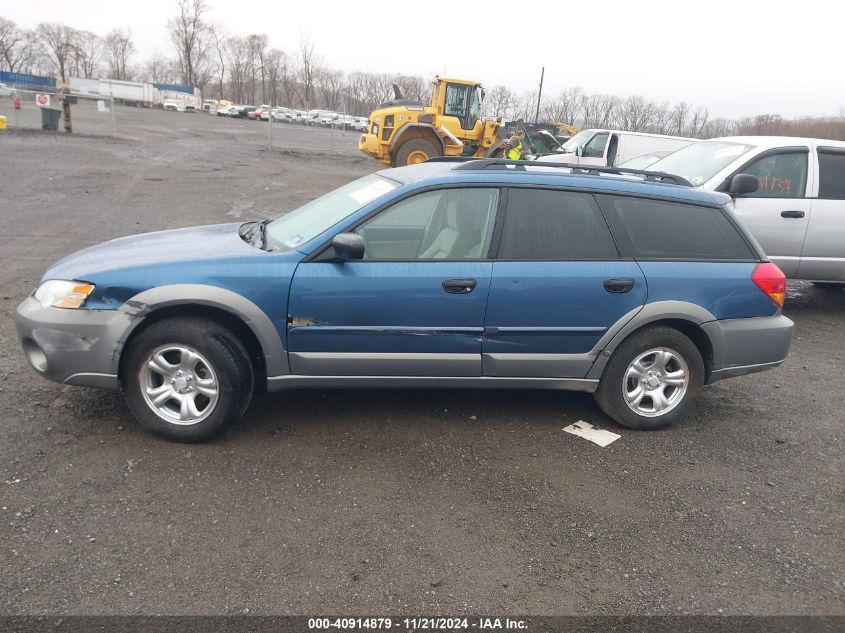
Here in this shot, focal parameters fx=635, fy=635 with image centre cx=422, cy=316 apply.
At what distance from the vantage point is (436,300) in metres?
3.79

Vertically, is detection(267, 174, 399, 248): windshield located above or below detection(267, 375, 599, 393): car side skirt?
above

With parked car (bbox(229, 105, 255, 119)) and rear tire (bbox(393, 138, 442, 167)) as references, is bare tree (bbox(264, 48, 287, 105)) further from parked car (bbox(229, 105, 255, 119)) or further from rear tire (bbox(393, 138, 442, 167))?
rear tire (bbox(393, 138, 442, 167))

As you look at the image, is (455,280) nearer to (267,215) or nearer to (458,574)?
(458,574)

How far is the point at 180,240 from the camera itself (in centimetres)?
415

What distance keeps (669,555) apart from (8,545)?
2986 millimetres

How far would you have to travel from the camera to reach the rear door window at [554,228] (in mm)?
3986

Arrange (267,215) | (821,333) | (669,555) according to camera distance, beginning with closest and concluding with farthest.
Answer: (669,555) < (821,333) < (267,215)

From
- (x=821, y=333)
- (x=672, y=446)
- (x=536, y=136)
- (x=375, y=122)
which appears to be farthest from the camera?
(x=536, y=136)

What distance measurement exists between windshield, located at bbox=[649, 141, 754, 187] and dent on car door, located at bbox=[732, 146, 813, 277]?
0.30 meters

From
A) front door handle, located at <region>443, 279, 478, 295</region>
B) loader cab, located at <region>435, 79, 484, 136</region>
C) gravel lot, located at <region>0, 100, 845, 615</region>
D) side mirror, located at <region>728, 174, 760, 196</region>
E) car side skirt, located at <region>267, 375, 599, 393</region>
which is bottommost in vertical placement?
gravel lot, located at <region>0, 100, 845, 615</region>

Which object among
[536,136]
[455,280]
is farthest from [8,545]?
[536,136]

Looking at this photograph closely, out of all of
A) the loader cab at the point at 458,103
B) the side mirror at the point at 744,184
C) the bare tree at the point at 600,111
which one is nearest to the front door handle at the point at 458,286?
the side mirror at the point at 744,184

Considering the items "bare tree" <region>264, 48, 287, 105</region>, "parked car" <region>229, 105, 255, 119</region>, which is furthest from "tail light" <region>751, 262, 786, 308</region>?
"bare tree" <region>264, 48, 287, 105</region>

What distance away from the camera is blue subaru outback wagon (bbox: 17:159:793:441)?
11.8ft
